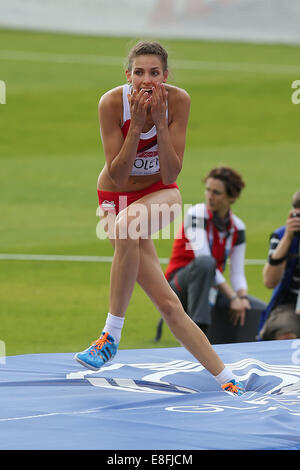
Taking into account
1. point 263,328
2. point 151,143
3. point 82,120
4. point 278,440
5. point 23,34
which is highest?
point 23,34

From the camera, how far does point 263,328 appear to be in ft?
19.3

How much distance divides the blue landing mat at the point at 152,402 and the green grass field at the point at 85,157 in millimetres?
1455

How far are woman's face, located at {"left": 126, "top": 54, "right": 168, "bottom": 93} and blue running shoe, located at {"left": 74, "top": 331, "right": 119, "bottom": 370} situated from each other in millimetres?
1119

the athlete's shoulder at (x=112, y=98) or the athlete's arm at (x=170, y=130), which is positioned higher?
the athlete's shoulder at (x=112, y=98)

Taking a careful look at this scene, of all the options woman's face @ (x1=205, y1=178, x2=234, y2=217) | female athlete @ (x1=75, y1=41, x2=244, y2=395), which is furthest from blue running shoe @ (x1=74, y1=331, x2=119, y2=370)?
woman's face @ (x1=205, y1=178, x2=234, y2=217)

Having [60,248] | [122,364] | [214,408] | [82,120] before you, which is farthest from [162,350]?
[82,120]


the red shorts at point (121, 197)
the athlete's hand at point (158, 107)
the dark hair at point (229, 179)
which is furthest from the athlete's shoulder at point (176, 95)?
the dark hair at point (229, 179)

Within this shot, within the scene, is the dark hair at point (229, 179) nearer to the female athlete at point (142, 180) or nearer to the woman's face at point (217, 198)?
the woman's face at point (217, 198)

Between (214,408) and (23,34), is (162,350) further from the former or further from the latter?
(23,34)

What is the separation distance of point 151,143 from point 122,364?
133 cm

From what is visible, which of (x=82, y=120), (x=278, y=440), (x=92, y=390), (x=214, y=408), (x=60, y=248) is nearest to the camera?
(x=278, y=440)

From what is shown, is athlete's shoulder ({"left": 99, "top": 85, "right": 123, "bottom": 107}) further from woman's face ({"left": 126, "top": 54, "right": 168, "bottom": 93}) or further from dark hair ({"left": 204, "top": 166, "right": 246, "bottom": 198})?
dark hair ({"left": 204, "top": 166, "right": 246, "bottom": 198})

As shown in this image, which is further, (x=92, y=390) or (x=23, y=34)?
(x=23, y=34)

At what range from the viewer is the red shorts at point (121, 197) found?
4.21 metres
